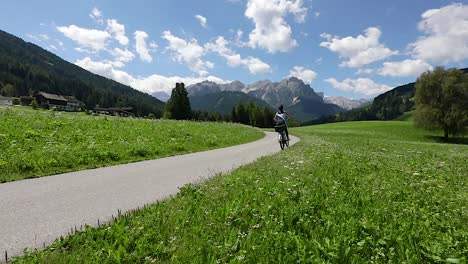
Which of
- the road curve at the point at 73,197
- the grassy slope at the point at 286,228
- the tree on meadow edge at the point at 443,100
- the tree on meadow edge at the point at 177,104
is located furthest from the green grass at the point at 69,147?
the tree on meadow edge at the point at 177,104

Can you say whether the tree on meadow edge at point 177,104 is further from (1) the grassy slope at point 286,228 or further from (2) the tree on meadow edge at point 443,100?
(1) the grassy slope at point 286,228

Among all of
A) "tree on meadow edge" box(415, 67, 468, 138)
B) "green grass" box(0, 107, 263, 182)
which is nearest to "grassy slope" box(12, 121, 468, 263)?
"green grass" box(0, 107, 263, 182)

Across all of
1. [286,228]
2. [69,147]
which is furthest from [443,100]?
[286,228]

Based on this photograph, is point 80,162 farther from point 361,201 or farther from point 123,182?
point 361,201

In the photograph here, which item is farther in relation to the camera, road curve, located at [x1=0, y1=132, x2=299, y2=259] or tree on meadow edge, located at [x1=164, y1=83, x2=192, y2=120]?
tree on meadow edge, located at [x1=164, y1=83, x2=192, y2=120]

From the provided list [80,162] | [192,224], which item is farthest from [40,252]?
[80,162]

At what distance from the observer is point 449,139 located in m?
76.2

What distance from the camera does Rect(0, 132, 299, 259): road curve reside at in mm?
6486

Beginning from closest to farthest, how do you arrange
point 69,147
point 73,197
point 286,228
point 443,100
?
point 286,228
point 73,197
point 69,147
point 443,100

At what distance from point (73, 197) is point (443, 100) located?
81.8 m

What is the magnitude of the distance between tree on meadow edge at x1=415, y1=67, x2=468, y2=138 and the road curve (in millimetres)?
73886

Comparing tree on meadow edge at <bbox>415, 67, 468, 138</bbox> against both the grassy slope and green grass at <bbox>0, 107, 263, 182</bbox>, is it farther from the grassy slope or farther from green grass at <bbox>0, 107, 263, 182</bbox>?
the grassy slope

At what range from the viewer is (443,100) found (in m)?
73.9

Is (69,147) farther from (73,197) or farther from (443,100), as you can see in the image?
(443,100)
